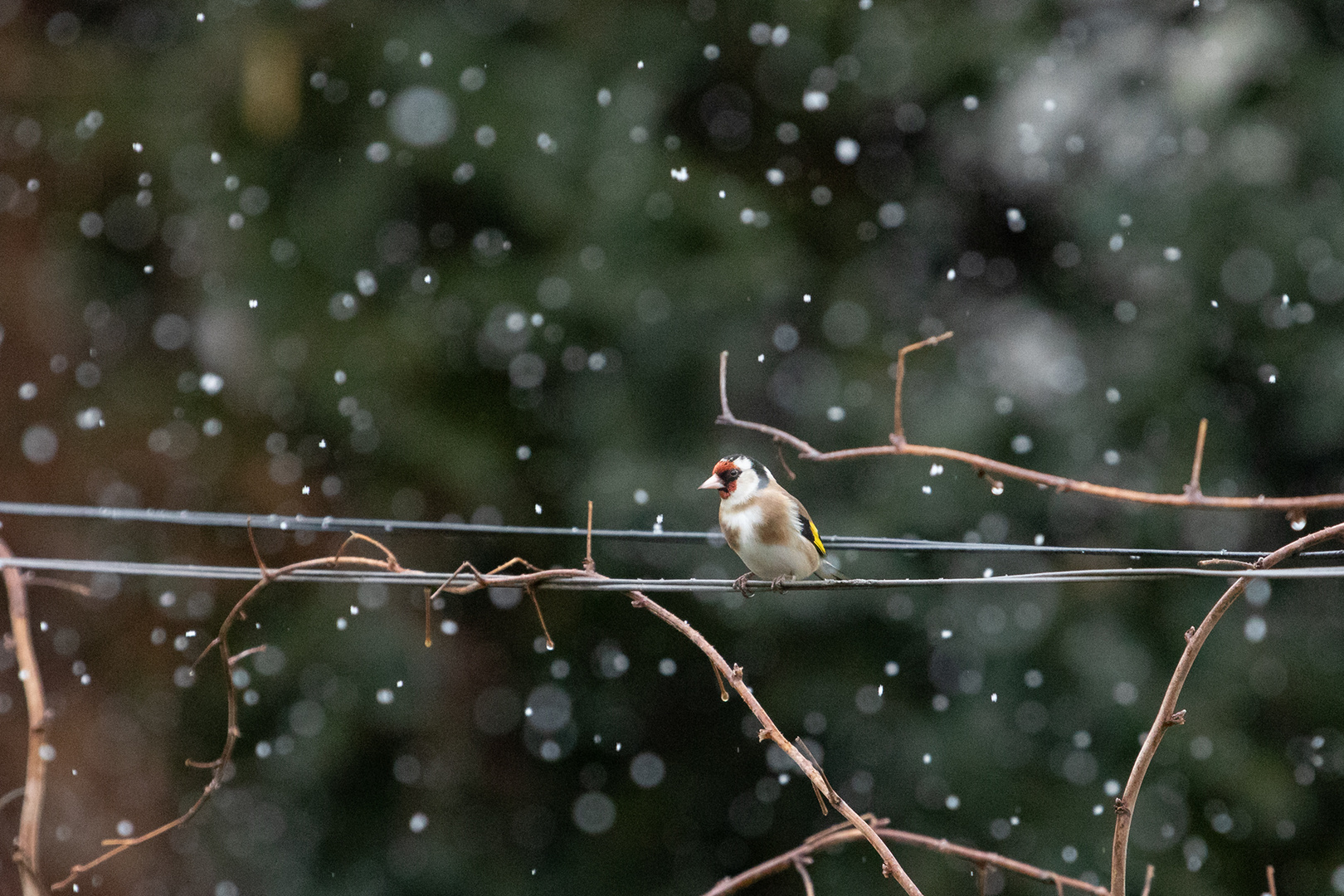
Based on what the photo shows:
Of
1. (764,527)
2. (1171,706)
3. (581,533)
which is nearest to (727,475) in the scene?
(764,527)

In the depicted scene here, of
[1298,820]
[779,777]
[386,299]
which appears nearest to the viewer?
[1298,820]

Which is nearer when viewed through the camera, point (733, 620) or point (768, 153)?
point (733, 620)

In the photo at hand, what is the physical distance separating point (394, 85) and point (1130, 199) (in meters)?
2.83

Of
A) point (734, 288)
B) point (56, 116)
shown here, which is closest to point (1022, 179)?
point (734, 288)

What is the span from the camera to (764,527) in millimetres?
2822

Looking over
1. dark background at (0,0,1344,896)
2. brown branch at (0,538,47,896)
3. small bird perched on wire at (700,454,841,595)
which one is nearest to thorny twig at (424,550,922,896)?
brown branch at (0,538,47,896)

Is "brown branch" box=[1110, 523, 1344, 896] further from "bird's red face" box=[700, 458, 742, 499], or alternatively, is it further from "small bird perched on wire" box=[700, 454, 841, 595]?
"bird's red face" box=[700, 458, 742, 499]

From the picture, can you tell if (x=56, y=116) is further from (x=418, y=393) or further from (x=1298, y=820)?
(x=1298, y=820)

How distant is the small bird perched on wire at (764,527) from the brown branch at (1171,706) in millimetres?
1264

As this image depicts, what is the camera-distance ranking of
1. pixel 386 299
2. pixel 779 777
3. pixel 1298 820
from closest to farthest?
pixel 1298 820 → pixel 386 299 → pixel 779 777

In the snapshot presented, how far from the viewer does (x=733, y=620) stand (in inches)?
161

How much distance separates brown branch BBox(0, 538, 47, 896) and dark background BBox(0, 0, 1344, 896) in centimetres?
212

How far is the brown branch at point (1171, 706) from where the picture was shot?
1.44 meters

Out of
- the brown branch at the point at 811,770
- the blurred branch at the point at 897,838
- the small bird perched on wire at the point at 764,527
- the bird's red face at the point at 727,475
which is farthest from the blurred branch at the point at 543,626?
the bird's red face at the point at 727,475
